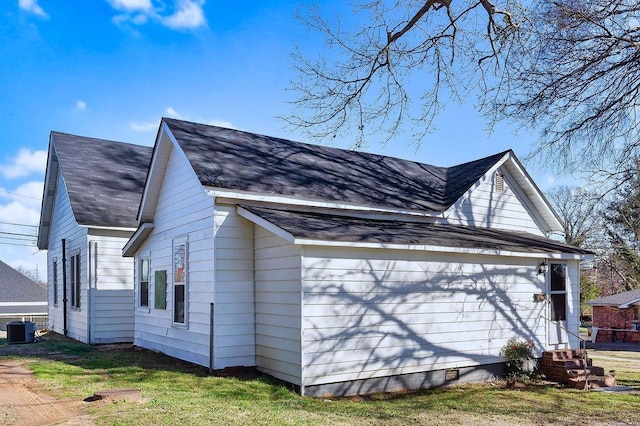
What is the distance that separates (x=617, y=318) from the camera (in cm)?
3325

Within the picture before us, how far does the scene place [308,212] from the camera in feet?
37.2

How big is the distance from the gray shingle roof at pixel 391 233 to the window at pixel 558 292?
0.53 m

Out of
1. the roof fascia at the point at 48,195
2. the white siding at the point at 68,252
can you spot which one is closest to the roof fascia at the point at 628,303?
the white siding at the point at 68,252

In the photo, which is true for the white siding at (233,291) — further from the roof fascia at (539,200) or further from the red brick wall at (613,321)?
the red brick wall at (613,321)

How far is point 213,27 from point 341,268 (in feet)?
27.1

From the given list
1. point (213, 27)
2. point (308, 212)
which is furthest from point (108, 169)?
point (308, 212)

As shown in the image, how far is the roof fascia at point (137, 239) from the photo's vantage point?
13.4 meters

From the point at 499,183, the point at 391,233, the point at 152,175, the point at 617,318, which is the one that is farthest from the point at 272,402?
the point at 617,318

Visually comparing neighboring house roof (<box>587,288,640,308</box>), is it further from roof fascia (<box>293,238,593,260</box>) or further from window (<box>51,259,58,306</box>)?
window (<box>51,259,58,306</box>)

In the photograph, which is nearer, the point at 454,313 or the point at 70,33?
the point at 454,313

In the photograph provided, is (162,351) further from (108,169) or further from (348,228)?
(108,169)

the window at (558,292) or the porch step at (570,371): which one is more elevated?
the window at (558,292)

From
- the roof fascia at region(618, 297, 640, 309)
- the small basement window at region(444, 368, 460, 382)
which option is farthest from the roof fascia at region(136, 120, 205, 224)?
the roof fascia at region(618, 297, 640, 309)

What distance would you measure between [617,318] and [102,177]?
3060 cm
